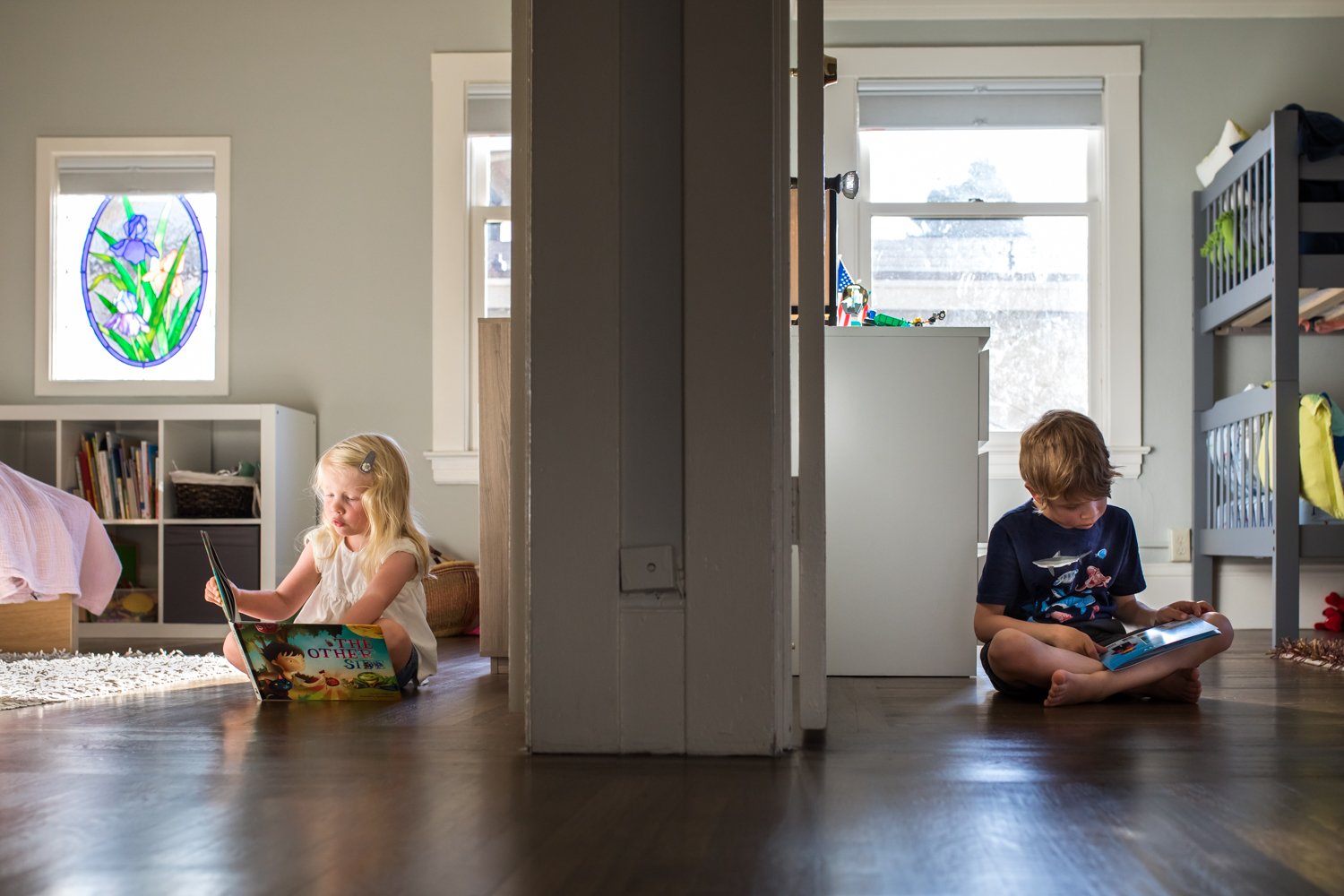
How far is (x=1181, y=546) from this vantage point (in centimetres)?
418

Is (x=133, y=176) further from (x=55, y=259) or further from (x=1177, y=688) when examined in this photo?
(x=1177, y=688)

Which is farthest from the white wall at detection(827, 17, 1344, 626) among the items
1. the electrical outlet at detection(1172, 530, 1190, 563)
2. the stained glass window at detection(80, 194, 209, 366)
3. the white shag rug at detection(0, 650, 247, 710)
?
the stained glass window at detection(80, 194, 209, 366)

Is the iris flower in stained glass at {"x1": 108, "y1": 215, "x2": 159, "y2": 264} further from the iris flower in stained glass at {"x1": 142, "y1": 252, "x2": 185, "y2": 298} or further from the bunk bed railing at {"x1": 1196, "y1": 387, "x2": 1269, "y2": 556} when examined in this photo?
the bunk bed railing at {"x1": 1196, "y1": 387, "x2": 1269, "y2": 556}

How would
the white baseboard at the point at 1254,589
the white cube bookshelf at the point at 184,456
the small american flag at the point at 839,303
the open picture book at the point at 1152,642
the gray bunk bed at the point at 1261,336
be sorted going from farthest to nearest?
the white baseboard at the point at 1254,589 < the white cube bookshelf at the point at 184,456 < the gray bunk bed at the point at 1261,336 < the small american flag at the point at 839,303 < the open picture book at the point at 1152,642

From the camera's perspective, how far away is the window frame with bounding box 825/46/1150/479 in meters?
4.22

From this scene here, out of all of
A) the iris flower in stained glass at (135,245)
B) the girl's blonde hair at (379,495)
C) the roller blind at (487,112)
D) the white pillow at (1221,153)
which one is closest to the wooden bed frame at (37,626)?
the girl's blonde hair at (379,495)

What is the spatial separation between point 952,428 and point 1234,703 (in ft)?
2.32

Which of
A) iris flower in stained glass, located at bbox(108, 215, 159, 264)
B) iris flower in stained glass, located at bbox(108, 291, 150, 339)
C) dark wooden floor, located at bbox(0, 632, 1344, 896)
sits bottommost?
dark wooden floor, located at bbox(0, 632, 1344, 896)

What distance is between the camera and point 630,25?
151cm

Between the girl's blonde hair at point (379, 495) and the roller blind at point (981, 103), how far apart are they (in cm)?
262

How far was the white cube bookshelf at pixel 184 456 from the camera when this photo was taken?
12.7 feet

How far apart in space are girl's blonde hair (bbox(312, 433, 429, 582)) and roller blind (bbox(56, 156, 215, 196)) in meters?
2.58

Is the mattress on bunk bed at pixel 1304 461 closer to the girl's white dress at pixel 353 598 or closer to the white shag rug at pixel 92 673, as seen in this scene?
the girl's white dress at pixel 353 598

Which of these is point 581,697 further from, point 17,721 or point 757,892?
point 17,721
